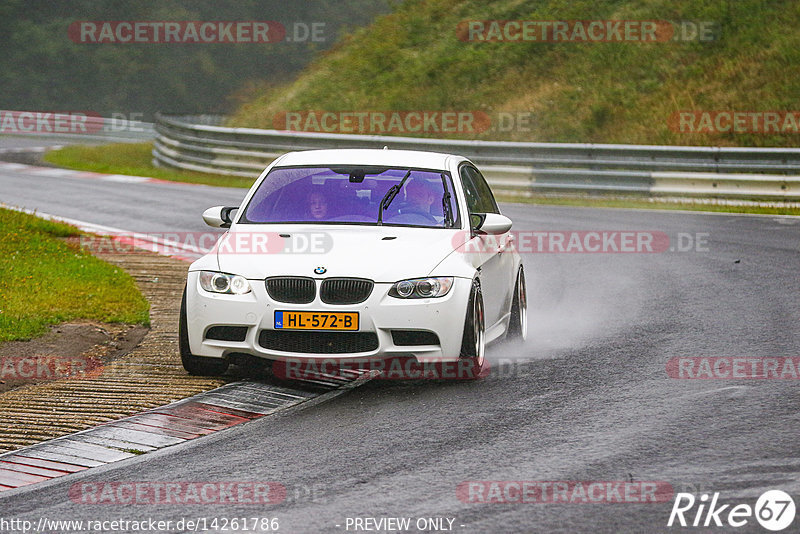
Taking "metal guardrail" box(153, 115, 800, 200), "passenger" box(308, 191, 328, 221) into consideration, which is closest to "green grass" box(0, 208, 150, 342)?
"passenger" box(308, 191, 328, 221)

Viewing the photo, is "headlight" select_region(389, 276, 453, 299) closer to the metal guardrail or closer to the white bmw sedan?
the white bmw sedan

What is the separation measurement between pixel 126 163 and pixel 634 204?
15178 mm

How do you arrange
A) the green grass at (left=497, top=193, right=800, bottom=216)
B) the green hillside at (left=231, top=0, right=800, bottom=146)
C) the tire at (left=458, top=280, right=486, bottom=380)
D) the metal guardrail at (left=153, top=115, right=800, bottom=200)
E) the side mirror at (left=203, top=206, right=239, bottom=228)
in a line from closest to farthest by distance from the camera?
the tire at (left=458, top=280, right=486, bottom=380) < the side mirror at (left=203, top=206, right=239, bottom=228) < the green grass at (left=497, top=193, right=800, bottom=216) < the metal guardrail at (left=153, top=115, right=800, bottom=200) < the green hillside at (left=231, top=0, right=800, bottom=146)

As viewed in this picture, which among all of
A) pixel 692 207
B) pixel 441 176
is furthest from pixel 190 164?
pixel 441 176

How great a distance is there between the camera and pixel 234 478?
615 cm

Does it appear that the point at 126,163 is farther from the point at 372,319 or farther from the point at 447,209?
the point at 372,319

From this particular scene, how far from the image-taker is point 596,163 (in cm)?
2362

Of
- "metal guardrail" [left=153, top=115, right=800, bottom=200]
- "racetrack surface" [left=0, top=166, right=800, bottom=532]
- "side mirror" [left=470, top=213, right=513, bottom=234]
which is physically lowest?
"racetrack surface" [left=0, top=166, right=800, bottom=532]

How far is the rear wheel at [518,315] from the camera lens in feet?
33.4

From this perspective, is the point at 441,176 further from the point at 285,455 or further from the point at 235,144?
the point at 235,144

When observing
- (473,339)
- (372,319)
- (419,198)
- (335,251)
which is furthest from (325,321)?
(419,198)

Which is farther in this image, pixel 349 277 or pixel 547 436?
pixel 349 277

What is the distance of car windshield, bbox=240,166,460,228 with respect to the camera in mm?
9148

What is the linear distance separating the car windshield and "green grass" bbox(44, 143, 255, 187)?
1660 cm
